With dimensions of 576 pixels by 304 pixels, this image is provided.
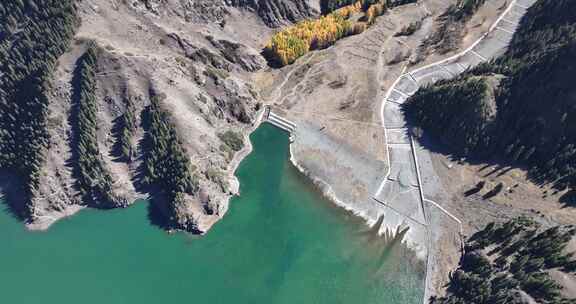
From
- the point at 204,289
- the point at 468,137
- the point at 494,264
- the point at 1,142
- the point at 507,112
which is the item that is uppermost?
the point at 507,112

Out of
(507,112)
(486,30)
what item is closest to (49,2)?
(507,112)

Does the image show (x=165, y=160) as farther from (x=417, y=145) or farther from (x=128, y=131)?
(x=417, y=145)

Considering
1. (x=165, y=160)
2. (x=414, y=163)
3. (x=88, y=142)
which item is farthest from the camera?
(x=414, y=163)

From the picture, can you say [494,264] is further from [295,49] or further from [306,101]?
[295,49]

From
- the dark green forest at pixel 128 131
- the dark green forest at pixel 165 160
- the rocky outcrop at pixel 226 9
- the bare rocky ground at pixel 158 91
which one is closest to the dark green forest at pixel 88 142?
the bare rocky ground at pixel 158 91

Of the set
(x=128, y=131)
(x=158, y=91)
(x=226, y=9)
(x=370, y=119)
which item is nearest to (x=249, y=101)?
(x=158, y=91)
